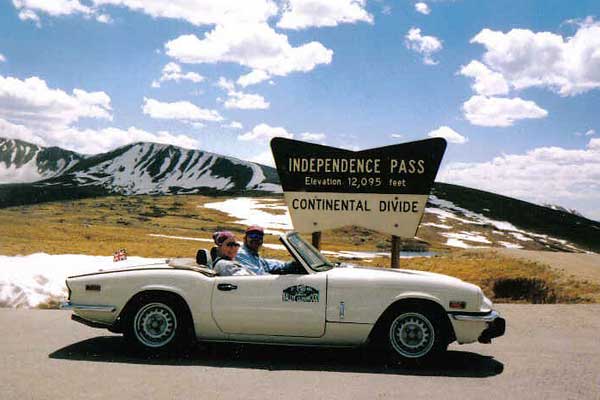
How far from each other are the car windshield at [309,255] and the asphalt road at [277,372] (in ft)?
3.37

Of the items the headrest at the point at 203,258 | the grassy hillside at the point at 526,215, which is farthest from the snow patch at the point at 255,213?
the headrest at the point at 203,258

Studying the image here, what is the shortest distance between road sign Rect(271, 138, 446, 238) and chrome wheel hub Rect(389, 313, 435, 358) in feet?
16.1

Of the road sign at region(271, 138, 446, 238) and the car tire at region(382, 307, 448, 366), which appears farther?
the road sign at region(271, 138, 446, 238)

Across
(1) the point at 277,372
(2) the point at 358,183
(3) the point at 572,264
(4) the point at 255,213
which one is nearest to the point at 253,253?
(1) the point at 277,372

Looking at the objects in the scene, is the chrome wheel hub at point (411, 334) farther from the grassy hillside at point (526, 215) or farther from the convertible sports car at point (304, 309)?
the grassy hillside at point (526, 215)

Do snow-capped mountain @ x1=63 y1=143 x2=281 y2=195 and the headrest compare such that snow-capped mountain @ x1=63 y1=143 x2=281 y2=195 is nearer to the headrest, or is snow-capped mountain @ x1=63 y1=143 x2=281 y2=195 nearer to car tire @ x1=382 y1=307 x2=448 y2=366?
the headrest

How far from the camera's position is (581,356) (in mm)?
6535

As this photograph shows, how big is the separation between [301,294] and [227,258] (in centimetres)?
116

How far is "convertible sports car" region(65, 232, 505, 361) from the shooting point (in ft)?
19.0

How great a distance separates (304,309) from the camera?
5.82 m

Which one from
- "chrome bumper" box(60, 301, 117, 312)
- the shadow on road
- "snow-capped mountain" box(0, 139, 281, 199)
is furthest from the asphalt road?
"snow-capped mountain" box(0, 139, 281, 199)

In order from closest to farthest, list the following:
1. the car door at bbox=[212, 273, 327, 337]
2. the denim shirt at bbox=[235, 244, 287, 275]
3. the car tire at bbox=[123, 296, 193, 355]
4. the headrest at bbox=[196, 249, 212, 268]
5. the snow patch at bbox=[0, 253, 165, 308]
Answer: the car door at bbox=[212, 273, 327, 337]
the car tire at bbox=[123, 296, 193, 355]
the denim shirt at bbox=[235, 244, 287, 275]
the headrest at bbox=[196, 249, 212, 268]
the snow patch at bbox=[0, 253, 165, 308]

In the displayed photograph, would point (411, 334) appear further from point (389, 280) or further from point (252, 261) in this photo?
point (252, 261)

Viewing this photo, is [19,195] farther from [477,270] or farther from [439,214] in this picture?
[477,270]
